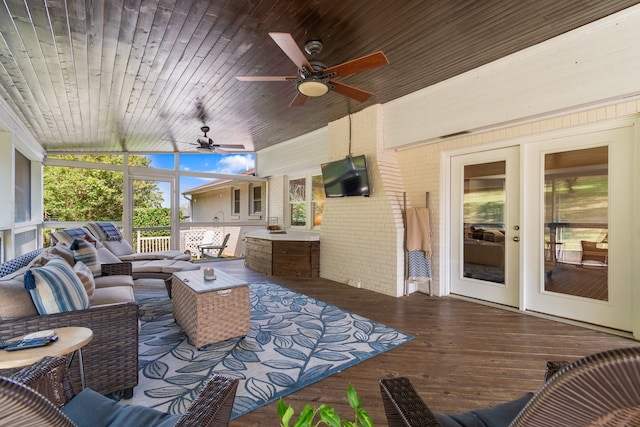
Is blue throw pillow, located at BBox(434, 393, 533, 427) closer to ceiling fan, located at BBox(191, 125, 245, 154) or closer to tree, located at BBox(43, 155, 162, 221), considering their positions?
ceiling fan, located at BBox(191, 125, 245, 154)

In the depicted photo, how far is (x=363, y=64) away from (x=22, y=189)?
662 cm

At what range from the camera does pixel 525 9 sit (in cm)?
237

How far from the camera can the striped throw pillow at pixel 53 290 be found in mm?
1660

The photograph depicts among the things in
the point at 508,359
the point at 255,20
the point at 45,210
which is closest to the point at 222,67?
the point at 255,20

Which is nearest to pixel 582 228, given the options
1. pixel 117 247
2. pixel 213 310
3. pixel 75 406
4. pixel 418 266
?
pixel 418 266

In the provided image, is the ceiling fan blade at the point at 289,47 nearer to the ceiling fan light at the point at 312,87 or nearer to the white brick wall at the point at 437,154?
the ceiling fan light at the point at 312,87

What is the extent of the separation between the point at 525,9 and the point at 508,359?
9.43 feet

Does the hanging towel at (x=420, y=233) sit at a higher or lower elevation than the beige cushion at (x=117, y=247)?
higher

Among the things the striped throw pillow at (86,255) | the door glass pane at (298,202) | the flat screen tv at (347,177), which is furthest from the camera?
the door glass pane at (298,202)

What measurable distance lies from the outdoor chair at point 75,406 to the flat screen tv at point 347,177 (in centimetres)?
396

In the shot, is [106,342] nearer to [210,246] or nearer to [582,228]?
[582,228]

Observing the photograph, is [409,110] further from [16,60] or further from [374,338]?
[16,60]

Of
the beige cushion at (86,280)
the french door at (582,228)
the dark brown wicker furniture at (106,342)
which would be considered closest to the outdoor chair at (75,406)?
the dark brown wicker furniture at (106,342)

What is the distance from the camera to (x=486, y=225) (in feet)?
13.2
